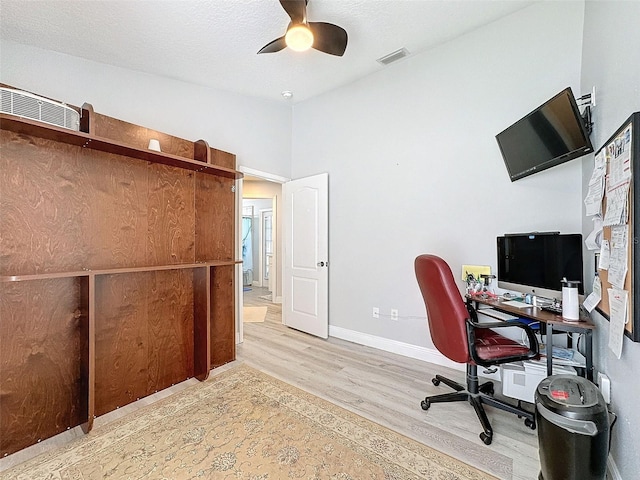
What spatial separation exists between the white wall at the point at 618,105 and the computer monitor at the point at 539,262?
141 mm

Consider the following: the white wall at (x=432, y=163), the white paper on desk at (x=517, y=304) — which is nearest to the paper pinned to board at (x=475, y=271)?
the white wall at (x=432, y=163)

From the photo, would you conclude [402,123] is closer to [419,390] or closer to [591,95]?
[591,95]

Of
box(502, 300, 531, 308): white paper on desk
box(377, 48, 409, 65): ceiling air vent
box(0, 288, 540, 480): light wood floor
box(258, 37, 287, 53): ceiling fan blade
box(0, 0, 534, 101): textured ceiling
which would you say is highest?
box(377, 48, 409, 65): ceiling air vent

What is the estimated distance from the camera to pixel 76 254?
206 centimetres

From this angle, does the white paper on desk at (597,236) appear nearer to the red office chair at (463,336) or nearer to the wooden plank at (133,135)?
the red office chair at (463,336)

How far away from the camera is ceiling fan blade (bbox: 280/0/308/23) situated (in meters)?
1.93

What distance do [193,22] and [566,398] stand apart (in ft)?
11.2

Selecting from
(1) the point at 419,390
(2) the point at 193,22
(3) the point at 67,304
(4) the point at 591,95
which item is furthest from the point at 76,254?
(4) the point at 591,95

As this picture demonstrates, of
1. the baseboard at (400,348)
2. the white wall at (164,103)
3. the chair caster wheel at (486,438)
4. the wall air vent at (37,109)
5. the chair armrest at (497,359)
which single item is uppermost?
the white wall at (164,103)

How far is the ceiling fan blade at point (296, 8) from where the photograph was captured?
1928 mm

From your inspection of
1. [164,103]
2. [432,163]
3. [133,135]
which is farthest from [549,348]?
Result: [164,103]

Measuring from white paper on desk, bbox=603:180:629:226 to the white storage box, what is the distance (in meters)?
1.11

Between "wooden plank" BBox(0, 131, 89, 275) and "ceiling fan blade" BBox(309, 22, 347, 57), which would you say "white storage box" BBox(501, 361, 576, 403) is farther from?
"wooden plank" BBox(0, 131, 89, 275)

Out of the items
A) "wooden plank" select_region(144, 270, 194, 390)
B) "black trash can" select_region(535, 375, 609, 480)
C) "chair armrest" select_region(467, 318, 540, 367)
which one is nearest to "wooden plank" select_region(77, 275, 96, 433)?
"wooden plank" select_region(144, 270, 194, 390)
